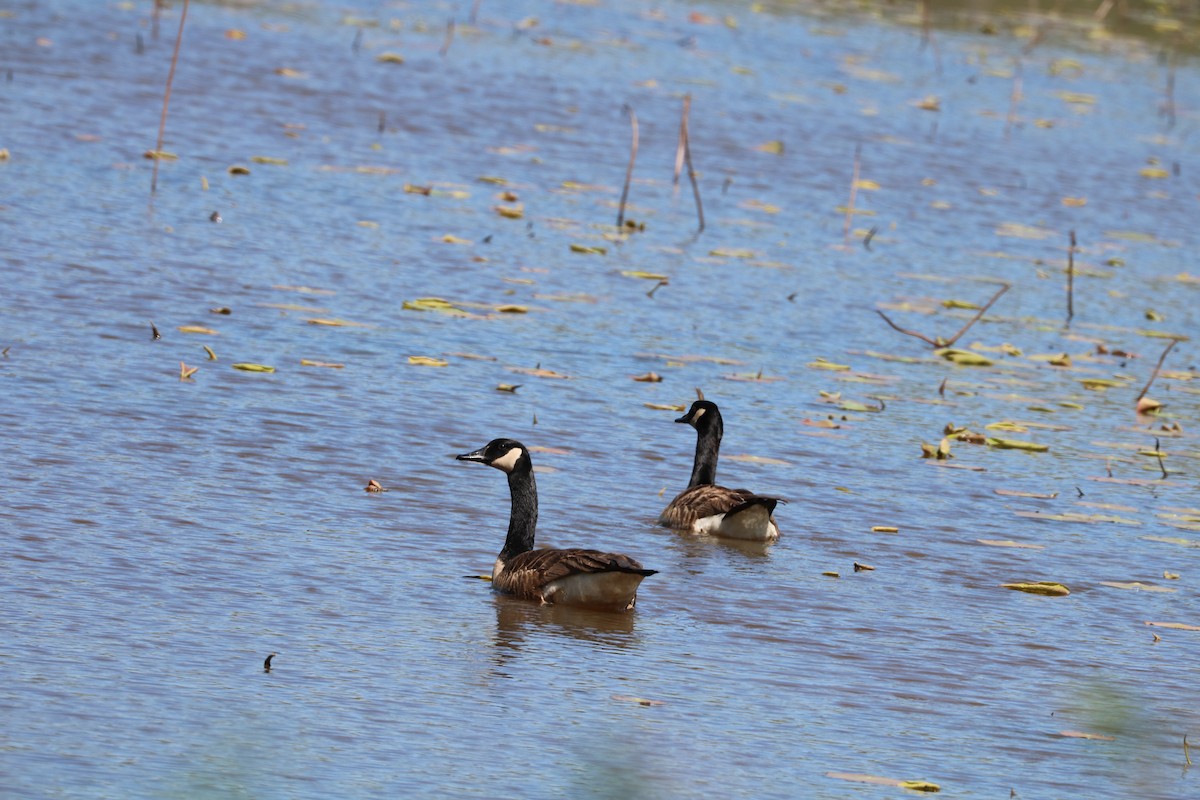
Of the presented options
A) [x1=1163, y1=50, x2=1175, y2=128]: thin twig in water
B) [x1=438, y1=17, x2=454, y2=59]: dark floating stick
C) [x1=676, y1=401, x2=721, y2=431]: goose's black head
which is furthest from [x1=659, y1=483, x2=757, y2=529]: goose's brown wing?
[x1=1163, y1=50, x2=1175, y2=128]: thin twig in water

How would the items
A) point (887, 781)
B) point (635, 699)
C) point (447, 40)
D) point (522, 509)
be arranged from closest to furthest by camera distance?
point (887, 781), point (635, 699), point (522, 509), point (447, 40)

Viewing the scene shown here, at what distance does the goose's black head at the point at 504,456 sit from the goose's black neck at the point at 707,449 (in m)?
2.13

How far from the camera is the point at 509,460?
35.4 feet

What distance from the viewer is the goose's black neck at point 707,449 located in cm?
1269

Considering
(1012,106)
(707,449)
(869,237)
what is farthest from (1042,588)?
(1012,106)

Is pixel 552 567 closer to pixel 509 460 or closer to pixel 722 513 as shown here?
pixel 509 460

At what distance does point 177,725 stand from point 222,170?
14112 mm

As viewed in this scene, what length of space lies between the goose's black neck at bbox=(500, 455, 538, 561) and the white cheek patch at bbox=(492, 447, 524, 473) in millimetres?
26

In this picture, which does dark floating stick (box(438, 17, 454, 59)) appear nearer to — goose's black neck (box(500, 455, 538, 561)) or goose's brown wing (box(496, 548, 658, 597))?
goose's black neck (box(500, 455, 538, 561))

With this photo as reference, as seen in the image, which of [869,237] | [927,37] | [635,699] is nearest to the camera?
[635,699]

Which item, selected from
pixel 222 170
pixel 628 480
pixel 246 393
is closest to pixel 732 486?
pixel 628 480

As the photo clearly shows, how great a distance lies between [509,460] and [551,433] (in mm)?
2912

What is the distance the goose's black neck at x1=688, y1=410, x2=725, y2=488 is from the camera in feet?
41.6

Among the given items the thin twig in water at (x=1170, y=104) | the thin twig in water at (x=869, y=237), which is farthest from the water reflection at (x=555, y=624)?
the thin twig in water at (x=1170, y=104)
